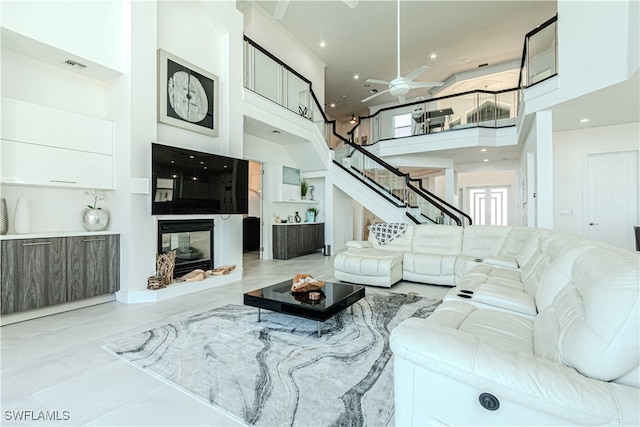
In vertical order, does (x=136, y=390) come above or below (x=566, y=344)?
below

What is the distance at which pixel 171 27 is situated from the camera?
4.32 meters

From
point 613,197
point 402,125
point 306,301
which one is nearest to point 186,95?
point 306,301

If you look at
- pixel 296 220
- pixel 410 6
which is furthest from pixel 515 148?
pixel 296 220

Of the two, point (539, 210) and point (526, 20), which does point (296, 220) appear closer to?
point (539, 210)

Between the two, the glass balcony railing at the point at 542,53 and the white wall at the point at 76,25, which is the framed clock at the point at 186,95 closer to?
the white wall at the point at 76,25

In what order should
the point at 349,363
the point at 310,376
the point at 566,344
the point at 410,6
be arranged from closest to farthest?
1. the point at 566,344
2. the point at 310,376
3. the point at 349,363
4. the point at 410,6

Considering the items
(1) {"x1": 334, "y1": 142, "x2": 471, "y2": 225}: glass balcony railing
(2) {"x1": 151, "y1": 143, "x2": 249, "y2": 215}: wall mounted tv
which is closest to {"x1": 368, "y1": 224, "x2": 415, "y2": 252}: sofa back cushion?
(1) {"x1": 334, "y1": 142, "x2": 471, "y2": 225}: glass balcony railing

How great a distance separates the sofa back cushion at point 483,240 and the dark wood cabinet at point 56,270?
4.93m

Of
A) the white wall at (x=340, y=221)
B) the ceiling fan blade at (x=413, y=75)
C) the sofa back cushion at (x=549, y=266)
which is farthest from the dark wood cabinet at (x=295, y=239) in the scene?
the sofa back cushion at (x=549, y=266)

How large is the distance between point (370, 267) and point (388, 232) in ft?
3.59

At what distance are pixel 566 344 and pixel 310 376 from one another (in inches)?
57.5

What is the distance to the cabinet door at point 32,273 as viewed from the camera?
2922mm

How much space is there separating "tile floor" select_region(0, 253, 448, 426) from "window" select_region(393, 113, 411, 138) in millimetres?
7217

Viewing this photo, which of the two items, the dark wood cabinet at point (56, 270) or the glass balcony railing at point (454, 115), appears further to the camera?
the glass balcony railing at point (454, 115)
